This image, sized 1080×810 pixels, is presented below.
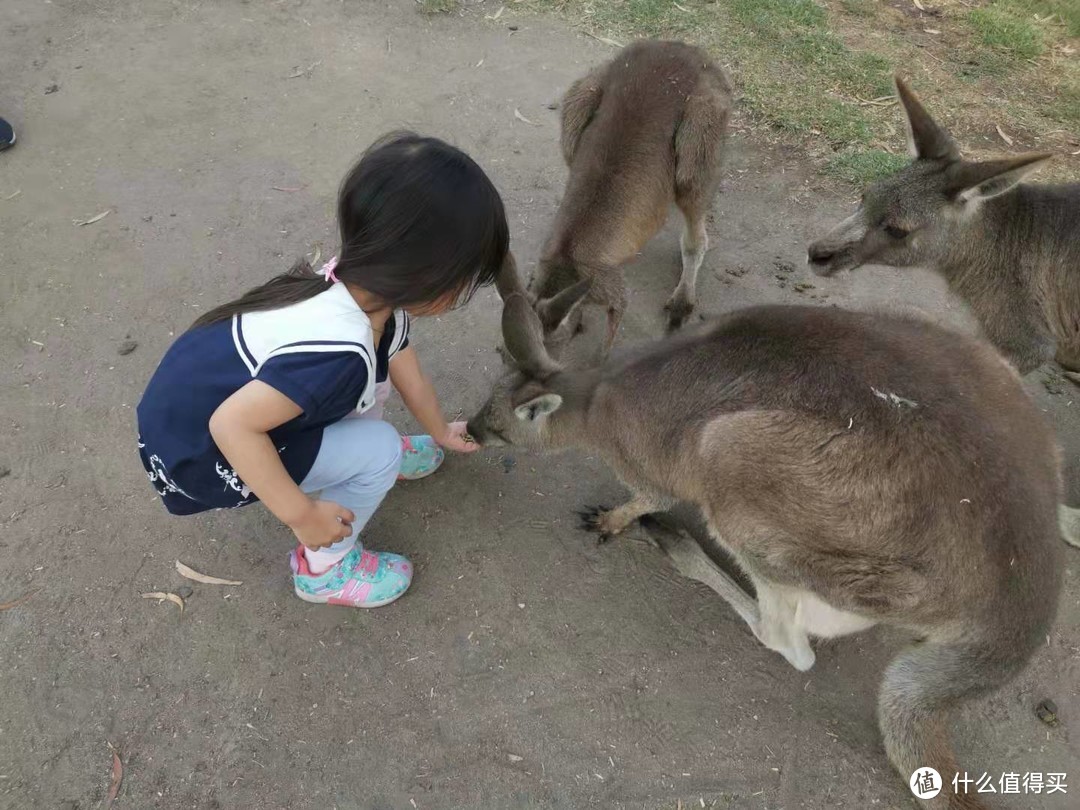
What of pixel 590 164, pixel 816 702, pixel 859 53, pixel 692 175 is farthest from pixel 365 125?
pixel 816 702

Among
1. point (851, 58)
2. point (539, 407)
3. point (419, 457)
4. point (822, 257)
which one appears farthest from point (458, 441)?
point (851, 58)

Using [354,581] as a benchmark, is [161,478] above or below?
above

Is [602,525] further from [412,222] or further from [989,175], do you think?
[989,175]

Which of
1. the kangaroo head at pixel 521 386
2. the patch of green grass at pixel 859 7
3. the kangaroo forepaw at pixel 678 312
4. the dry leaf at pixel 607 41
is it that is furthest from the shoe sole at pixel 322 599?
the patch of green grass at pixel 859 7

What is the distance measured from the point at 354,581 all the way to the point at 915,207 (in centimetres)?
260

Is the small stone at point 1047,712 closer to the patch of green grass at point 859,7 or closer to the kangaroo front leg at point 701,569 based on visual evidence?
the kangaroo front leg at point 701,569

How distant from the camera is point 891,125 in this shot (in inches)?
174

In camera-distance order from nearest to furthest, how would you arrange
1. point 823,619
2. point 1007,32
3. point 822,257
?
point 823,619 → point 822,257 → point 1007,32

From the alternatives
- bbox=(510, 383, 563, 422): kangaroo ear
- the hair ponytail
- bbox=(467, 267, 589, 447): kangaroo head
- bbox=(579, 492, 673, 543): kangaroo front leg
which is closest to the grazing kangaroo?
bbox=(467, 267, 589, 447): kangaroo head

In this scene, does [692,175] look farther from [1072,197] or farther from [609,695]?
[609,695]

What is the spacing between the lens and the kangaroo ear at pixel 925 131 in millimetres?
2831

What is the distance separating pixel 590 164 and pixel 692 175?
49 centimetres

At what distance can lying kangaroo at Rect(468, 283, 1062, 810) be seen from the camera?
1963 millimetres

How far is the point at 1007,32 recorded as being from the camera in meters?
5.06
